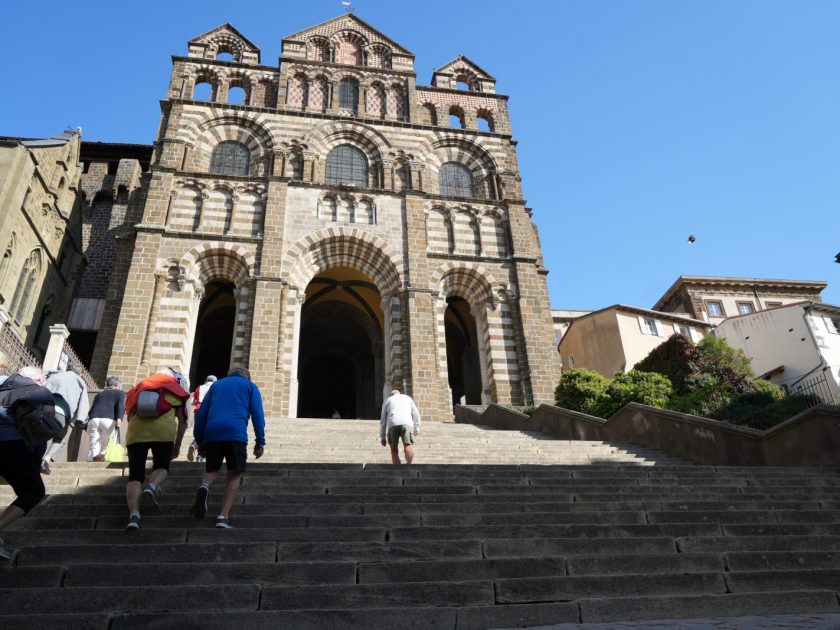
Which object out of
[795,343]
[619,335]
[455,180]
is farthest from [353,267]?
[795,343]

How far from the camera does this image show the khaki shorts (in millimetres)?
8977

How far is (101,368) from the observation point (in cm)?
1644

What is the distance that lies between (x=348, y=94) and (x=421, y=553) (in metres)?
22.8

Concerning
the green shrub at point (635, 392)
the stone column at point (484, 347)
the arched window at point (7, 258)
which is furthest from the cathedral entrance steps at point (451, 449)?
the arched window at point (7, 258)

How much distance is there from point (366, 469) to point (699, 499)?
4242mm

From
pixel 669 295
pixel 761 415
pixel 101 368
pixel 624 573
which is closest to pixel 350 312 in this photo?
pixel 101 368

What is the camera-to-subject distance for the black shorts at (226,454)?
5418mm

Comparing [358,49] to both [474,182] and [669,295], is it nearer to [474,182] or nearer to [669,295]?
[474,182]

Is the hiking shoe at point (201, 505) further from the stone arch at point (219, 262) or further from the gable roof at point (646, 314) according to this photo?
the gable roof at point (646, 314)

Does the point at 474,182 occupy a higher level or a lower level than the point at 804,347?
higher

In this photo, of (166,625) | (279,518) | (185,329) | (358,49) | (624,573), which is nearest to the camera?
(166,625)

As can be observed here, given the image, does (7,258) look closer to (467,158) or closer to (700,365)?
(467,158)

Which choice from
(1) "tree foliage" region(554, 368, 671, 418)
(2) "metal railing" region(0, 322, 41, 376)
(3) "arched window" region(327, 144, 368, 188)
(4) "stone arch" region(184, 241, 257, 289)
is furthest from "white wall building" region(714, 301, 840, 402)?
(2) "metal railing" region(0, 322, 41, 376)

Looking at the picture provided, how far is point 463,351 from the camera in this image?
25.0 metres
